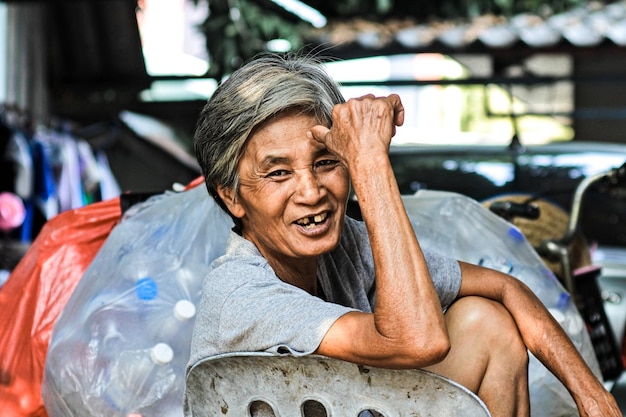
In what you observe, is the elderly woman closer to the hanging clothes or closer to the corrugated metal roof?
the hanging clothes

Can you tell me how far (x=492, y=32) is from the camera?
7.29m

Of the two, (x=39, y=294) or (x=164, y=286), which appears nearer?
(x=164, y=286)

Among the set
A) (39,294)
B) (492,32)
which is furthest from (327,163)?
(492,32)

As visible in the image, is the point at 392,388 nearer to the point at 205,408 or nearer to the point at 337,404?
the point at 337,404

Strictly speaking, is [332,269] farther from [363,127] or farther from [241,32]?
[241,32]

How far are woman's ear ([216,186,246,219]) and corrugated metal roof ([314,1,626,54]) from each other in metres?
4.69

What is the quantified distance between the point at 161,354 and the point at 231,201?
626 millimetres

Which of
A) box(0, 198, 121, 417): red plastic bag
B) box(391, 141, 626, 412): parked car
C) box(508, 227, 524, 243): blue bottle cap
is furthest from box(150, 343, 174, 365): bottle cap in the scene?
box(391, 141, 626, 412): parked car

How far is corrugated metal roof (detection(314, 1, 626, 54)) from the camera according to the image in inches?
277

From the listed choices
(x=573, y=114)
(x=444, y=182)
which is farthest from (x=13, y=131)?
(x=573, y=114)

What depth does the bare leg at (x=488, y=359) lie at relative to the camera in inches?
84.0

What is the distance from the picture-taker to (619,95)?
11250mm

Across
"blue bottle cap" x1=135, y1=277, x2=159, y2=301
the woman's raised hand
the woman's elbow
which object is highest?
the woman's raised hand

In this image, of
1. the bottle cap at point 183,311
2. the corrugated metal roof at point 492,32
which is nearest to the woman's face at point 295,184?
the bottle cap at point 183,311
